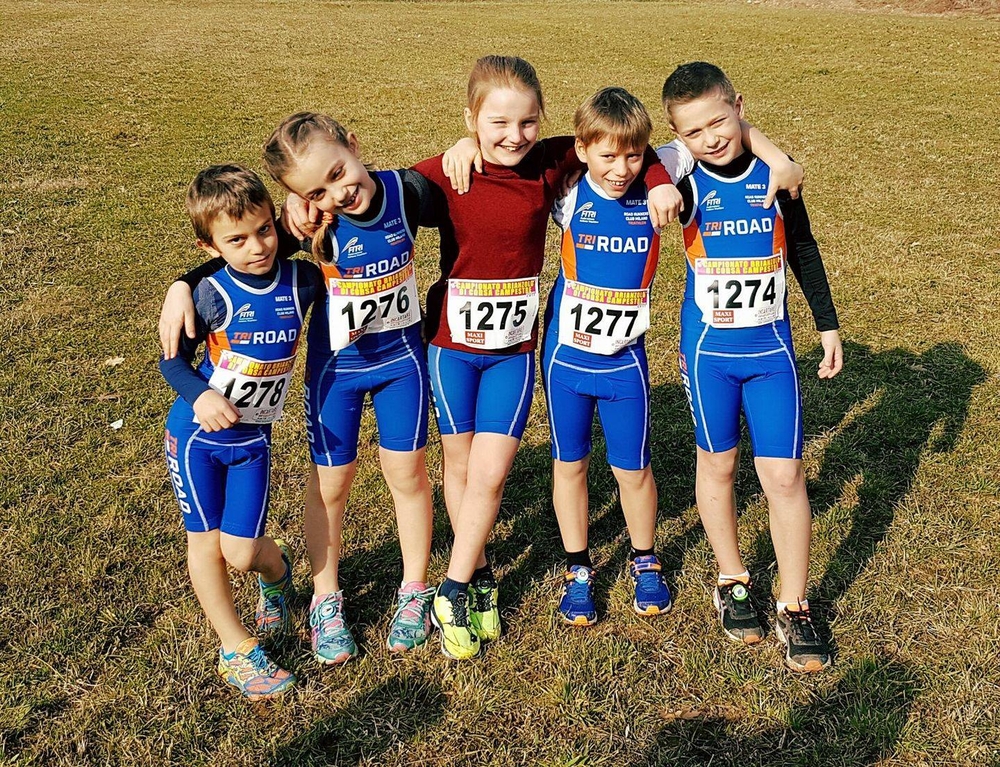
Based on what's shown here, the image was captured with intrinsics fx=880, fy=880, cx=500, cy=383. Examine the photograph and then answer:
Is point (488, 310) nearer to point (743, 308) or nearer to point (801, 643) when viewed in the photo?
point (743, 308)

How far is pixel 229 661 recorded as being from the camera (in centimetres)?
328

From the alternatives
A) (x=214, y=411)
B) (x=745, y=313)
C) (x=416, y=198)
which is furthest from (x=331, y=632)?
(x=745, y=313)

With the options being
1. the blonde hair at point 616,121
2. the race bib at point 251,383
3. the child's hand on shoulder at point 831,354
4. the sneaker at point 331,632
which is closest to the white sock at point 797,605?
the child's hand on shoulder at point 831,354

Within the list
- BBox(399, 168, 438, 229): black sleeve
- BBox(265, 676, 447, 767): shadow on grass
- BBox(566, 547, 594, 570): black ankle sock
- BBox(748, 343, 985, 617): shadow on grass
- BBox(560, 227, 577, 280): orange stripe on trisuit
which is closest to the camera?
BBox(265, 676, 447, 767): shadow on grass

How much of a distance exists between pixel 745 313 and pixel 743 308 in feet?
0.06

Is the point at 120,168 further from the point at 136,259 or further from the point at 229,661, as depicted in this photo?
→ the point at 229,661

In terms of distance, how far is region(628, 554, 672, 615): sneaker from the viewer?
363 centimetres

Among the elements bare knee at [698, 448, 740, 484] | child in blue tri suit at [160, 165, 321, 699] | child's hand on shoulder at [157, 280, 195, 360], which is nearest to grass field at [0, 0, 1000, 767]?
child in blue tri suit at [160, 165, 321, 699]

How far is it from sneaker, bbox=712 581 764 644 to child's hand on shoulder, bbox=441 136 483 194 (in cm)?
190

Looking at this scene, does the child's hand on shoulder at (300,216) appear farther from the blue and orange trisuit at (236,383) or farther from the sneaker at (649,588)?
the sneaker at (649,588)

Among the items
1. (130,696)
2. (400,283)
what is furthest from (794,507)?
(130,696)

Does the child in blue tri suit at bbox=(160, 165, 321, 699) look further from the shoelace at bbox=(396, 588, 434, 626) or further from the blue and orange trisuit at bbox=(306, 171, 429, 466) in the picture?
the shoelace at bbox=(396, 588, 434, 626)

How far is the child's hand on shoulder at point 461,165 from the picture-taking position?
3.13 metres

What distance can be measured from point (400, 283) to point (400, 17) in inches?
1041
